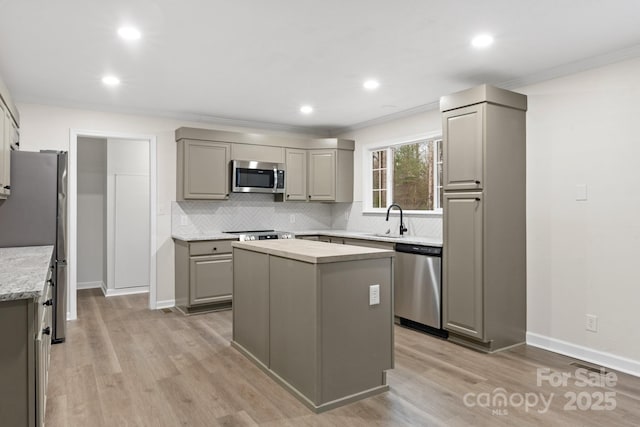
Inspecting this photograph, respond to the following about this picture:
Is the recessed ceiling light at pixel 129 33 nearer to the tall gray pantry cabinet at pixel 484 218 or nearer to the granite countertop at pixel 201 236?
the granite countertop at pixel 201 236

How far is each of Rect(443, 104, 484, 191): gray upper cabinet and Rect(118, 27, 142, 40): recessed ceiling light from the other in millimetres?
2571

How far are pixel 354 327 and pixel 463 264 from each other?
1.43 metres

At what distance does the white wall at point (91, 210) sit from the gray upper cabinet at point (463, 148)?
4.88 metres

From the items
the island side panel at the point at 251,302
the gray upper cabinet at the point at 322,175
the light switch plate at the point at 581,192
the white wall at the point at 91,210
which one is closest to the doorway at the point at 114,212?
the white wall at the point at 91,210

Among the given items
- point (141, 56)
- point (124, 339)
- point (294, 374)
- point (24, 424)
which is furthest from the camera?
point (124, 339)

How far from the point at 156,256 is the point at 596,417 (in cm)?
448

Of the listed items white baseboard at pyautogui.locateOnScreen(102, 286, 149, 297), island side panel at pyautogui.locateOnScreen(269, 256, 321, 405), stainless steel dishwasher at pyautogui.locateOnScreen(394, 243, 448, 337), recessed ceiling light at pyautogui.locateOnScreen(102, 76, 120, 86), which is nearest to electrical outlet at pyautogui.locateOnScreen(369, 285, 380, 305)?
island side panel at pyautogui.locateOnScreen(269, 256, 321, 405)

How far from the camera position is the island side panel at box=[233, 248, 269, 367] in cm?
309

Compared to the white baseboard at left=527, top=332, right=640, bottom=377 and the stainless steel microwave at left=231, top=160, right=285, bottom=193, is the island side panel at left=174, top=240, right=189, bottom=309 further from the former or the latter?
the white baseboard at left=527, top=332, right=640, bottom=377

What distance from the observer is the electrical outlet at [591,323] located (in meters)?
3.25

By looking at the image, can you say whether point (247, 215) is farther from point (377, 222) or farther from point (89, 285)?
point (89, 285)

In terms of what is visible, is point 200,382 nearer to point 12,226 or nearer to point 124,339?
point 124,339

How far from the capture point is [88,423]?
7.68 feet

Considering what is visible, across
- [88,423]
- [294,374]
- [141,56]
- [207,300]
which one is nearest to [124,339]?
[207,300]
